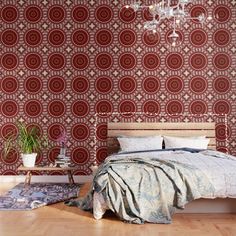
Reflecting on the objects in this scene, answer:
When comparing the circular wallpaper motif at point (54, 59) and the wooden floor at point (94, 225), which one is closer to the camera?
the wooden floor at point (94, 225)

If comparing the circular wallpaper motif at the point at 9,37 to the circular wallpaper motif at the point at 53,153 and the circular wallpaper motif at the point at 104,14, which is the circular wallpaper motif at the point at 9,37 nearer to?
the circular wallpaper motif at the point at 104,14

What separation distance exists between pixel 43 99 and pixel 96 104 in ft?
3.00

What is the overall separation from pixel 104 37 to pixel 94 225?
12.2ft

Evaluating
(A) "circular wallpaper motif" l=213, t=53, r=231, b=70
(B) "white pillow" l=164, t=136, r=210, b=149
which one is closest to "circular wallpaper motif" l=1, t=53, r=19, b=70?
(B) "white pillow" l=164, t=136, r=210, b=149

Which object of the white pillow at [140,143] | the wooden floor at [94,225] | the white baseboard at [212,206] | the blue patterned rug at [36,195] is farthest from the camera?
the white pillow at [140,143]

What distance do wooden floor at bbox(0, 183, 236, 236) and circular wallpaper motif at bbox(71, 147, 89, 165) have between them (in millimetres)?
2235

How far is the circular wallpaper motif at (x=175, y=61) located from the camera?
6.62m

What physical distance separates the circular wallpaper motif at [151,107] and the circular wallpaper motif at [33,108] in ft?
5.84

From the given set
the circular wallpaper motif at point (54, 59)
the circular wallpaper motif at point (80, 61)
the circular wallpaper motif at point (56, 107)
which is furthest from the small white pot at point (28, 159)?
the circular wallpaper motif at point (80, 61)

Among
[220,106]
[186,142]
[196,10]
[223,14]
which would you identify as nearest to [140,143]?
[186,142]

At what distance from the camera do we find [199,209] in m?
4.30

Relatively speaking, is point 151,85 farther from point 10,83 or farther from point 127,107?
point 10,83

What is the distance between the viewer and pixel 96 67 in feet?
21.8

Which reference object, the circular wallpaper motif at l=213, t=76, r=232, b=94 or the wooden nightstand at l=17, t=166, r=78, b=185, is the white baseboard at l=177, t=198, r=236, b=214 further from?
the circular wallpaper motif at l=213, t=76, r=232, b=94
